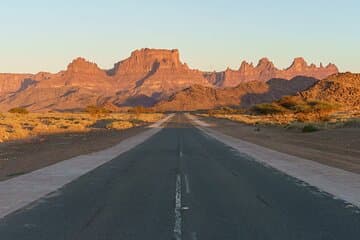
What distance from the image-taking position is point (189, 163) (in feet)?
78.3

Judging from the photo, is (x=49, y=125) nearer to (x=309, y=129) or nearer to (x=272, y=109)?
(x=309, y=129)

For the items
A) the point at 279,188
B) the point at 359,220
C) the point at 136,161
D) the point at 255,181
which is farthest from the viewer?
the point at 136,161

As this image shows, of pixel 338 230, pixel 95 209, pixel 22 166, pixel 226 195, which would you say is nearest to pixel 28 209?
pixel 95 209

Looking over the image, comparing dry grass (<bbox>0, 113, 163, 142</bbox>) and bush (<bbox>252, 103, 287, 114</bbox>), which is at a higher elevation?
bush (<bbox>252, 103, 287, 114</bbox>)

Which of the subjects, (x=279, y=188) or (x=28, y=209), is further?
(x=279, y=188)

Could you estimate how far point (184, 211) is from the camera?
11.7 metres

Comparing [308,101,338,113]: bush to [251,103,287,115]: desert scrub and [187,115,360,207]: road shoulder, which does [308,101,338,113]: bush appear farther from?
[187,115,360,207]: road shoulder

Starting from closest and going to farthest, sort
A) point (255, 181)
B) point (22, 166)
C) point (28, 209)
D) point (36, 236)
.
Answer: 1. point (36, 236)
2. point (28, 209)
3. point (255, 181)
4. point (22, 166)

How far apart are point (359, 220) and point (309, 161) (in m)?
15.0

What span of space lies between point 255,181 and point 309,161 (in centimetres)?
892

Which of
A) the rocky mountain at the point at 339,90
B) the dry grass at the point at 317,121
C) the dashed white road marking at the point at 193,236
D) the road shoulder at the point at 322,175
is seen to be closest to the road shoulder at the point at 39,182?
the dashed white road marking at the point at 193,236

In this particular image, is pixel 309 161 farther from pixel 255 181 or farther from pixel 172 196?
pixel 172 196

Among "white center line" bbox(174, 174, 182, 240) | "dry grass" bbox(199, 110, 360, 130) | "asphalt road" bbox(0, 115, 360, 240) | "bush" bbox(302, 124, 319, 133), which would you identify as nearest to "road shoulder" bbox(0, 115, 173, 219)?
"asphalt road" bbox(0, 115, 360, 240)

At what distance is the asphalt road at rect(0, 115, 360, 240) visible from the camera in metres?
9.52
